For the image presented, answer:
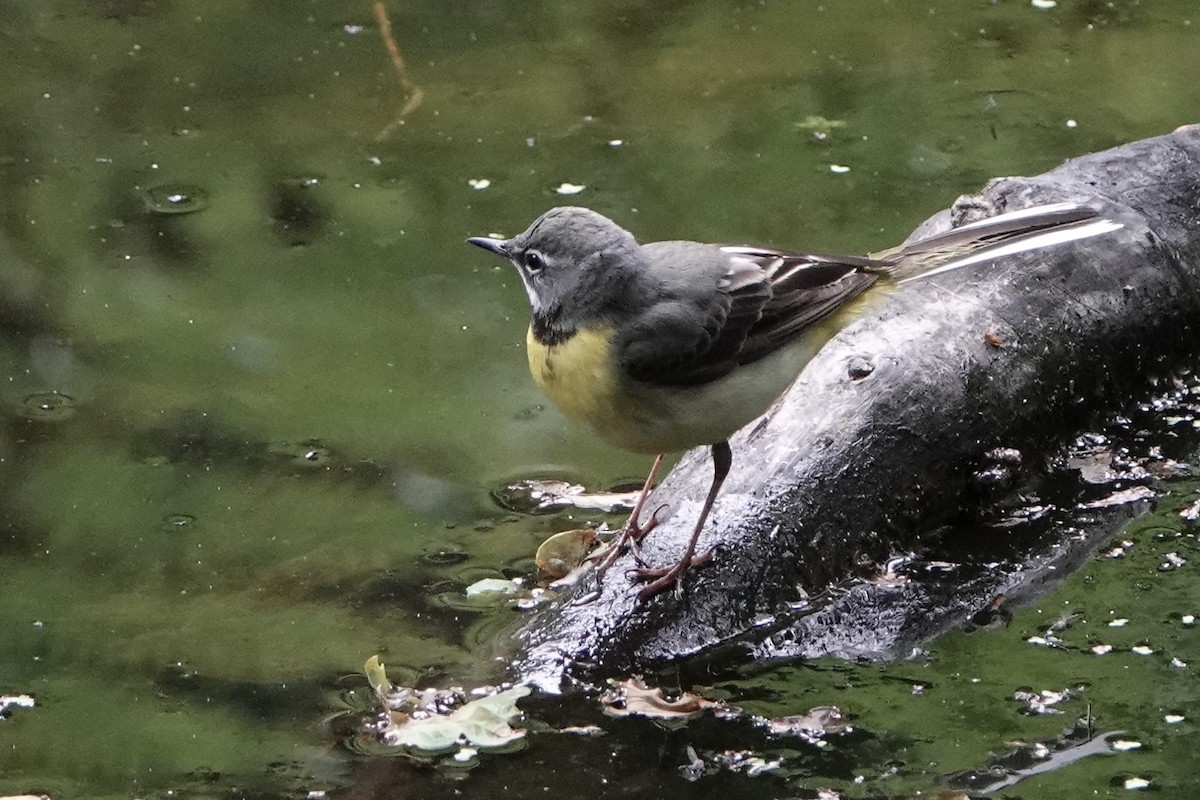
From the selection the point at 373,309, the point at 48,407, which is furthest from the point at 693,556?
the point at 48,407

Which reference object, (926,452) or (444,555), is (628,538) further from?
(926,452)

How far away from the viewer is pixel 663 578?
4.52 metres

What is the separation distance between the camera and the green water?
14.8ft

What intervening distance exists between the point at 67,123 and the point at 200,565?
3.68 meters

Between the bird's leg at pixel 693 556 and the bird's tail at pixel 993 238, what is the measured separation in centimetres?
92

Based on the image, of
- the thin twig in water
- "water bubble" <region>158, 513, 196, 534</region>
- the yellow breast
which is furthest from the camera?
the thin twig in water

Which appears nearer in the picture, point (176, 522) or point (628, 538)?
point (628, 538)

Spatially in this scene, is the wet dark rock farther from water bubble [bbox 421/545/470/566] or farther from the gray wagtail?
water bubble [bbox 421/545/470/566]

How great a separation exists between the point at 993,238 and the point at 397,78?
181 inches

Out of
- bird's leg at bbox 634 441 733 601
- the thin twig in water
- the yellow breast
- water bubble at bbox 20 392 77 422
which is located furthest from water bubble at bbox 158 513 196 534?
the thin twig in water

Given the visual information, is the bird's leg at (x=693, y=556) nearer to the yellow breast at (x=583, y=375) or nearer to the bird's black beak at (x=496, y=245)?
the yellow breast at (x=583, y=375)

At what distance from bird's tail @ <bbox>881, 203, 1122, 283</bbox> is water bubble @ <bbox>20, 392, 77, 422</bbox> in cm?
336

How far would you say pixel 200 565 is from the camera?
536cm

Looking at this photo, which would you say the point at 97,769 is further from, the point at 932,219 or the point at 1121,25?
the point at 1121,25
